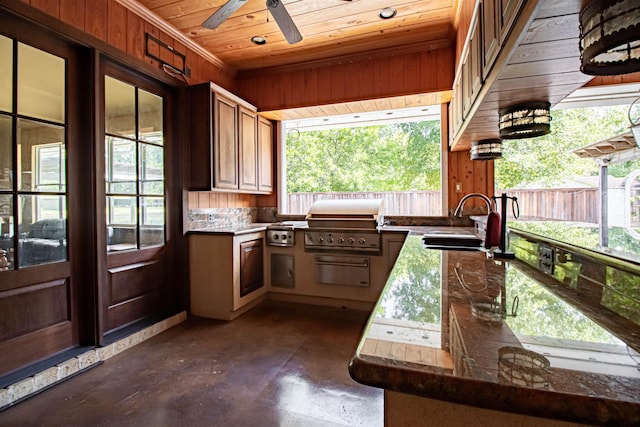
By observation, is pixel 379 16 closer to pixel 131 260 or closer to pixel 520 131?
pixel 520 131

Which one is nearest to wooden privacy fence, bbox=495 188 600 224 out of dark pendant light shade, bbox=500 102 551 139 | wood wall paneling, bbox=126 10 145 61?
dark pendant light shade, bbox=500 102 551 139

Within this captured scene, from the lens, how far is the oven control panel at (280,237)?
3.51 metres

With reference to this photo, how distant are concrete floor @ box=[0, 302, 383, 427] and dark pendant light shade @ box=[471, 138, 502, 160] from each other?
192 centimetres

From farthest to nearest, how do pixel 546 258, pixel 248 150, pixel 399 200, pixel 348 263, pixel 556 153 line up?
pixel 556 153 → pixel 399 200 → pixel 248 150 → pixel 348 263 → pixel 546 258

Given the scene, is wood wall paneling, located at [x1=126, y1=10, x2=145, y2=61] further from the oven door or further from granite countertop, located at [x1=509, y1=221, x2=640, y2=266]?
granite countertop, located at [x1=509, y1=221, x2=640, y2=266]

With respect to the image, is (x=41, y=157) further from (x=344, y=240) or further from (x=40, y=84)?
(x=344, y=240)

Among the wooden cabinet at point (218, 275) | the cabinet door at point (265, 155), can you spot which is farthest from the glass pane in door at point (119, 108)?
the cabinet door at point (265, 155)

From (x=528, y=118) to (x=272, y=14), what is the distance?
1.74 meters

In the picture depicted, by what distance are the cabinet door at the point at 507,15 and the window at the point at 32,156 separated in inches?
101

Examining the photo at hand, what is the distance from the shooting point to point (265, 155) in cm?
405

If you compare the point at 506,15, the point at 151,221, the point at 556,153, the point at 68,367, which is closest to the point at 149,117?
the point at 151,221

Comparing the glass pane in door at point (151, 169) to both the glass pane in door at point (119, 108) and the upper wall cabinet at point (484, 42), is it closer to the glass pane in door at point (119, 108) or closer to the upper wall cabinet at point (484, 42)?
the glass pane in door at point (119, 108)

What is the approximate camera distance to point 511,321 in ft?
2.39

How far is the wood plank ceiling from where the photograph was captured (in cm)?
266
